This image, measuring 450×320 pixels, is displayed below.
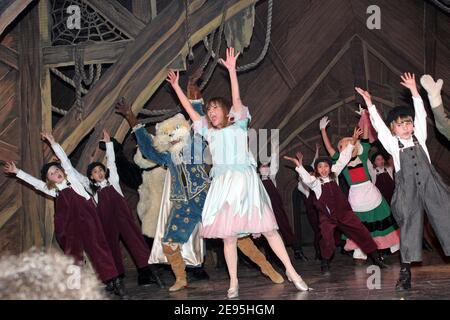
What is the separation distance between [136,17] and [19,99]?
1443mm

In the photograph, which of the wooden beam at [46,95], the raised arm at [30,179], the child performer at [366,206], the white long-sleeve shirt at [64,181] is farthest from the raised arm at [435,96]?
the wooden beam at [46,95]

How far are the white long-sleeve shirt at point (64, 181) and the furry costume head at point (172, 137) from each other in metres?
0.87

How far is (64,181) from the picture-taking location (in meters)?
6.96

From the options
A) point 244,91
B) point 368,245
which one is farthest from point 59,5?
point 368,245

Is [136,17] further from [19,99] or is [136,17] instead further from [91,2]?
[19,99]

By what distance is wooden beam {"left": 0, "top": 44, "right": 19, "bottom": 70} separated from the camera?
776cm

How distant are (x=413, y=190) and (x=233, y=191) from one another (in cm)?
143

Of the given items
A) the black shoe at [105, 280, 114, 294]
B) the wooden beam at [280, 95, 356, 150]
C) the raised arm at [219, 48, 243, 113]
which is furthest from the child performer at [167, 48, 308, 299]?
the wooden beam at [280, 95, 356, 150]

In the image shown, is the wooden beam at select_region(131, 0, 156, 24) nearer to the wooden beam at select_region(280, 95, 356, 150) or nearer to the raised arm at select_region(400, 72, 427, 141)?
the raised arm at select_region(400, 72, 427, 141)

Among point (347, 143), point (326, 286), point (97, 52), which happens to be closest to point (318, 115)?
point (347, 143)

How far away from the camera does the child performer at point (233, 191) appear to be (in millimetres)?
6176

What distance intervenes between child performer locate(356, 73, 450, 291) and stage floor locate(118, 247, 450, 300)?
1.00 feet

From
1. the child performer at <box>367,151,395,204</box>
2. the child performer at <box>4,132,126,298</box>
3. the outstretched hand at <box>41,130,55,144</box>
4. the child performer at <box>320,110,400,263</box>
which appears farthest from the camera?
the child performer at <box>367,151,395,204</box>

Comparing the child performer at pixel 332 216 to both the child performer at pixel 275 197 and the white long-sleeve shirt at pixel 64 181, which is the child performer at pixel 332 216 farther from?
the white long-sleeve shirt at pixel 64 181
